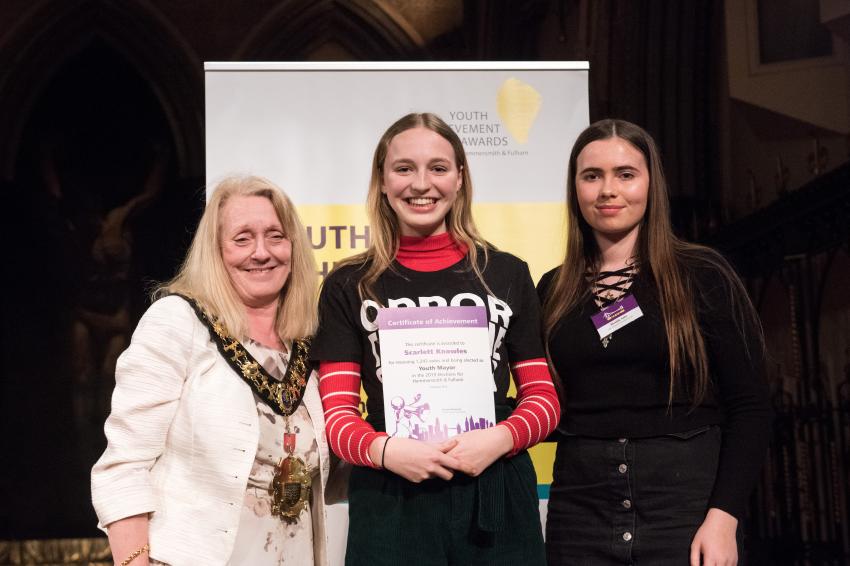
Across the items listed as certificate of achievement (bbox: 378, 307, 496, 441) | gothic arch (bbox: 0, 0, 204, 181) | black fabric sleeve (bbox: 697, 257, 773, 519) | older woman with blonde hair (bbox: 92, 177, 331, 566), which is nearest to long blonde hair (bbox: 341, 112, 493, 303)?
certificate of achievement (bbox: 378, 307, 496, 441)

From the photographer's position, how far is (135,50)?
6.93 meters

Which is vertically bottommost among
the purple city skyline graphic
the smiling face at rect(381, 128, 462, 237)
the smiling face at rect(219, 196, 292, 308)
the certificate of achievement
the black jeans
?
the black jeans

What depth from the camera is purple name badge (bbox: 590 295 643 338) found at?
2.14 meters

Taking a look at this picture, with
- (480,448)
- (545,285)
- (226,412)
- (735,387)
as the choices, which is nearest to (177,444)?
(226,412)

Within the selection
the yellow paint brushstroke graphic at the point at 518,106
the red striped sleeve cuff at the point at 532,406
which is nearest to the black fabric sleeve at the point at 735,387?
the red striped sleeve cuff at the point at 532,406

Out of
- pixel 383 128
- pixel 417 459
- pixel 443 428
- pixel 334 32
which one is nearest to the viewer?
pixel 417 459

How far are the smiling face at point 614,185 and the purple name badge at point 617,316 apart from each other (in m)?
0.19

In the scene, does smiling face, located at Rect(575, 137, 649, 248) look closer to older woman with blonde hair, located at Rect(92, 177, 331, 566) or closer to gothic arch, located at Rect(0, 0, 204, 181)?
older woman with blonde hair, located at Rect(92, 177, 331, 566)

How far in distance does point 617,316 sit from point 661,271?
153mm

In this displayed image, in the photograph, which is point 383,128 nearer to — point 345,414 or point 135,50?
point 345,414

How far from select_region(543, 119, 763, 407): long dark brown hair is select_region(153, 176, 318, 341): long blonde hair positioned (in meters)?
0.63

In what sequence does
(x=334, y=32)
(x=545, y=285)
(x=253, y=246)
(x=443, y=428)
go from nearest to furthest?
(x=443, y=428) → (x=253, y=246) → (x=545, y=285) → (x=334, y=32)

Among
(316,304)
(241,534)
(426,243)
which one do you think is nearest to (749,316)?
(426,243)

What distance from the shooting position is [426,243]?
7.18 ft
